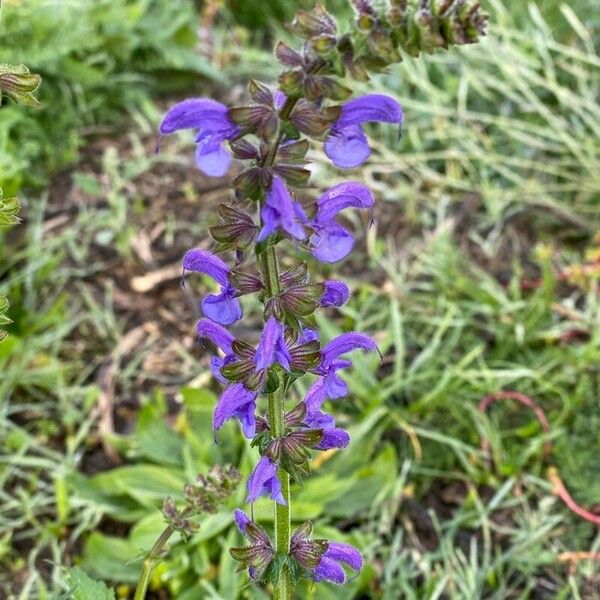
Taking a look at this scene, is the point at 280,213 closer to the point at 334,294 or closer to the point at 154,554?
the point at 334,294

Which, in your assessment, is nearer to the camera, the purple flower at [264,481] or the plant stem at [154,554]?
the purple flower at [264,481]

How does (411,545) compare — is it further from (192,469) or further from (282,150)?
(282,150)

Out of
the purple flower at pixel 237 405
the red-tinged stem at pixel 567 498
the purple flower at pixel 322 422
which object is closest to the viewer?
the purple flower at pixel 237 405

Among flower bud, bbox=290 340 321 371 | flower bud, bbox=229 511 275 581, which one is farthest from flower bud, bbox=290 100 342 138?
flower bud, bbox=229 511 275 581

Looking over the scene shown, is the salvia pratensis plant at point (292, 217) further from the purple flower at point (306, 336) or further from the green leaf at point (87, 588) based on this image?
the green leaf at point (87, 588)

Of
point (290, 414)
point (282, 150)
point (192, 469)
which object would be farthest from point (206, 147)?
point (192, 469)

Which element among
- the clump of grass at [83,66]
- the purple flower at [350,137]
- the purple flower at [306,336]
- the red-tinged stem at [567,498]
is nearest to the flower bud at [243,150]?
the purple flower at [350,137]

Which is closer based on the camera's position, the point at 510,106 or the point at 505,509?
the point at 505,509
